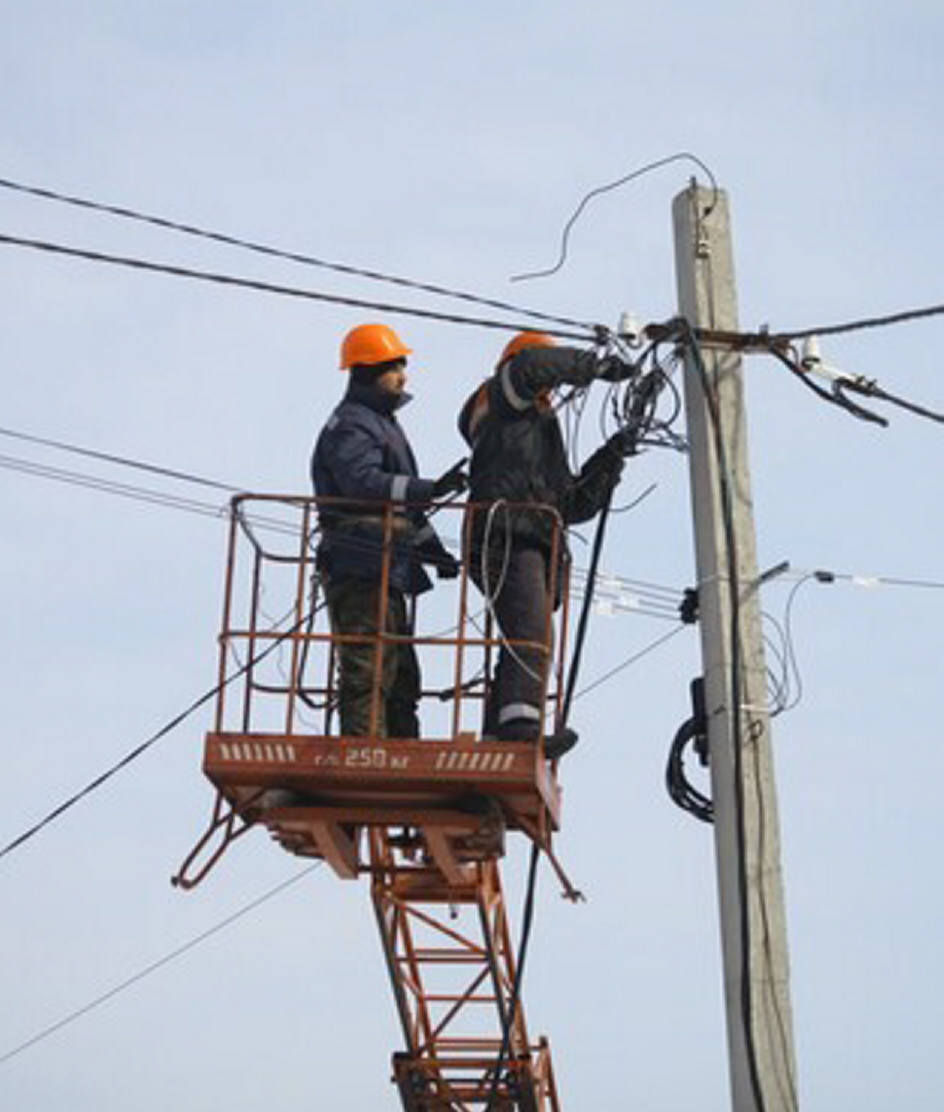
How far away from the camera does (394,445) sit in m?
12.6

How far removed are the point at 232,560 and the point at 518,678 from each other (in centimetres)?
151

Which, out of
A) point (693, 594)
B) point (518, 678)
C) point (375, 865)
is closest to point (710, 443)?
point (693, 594)

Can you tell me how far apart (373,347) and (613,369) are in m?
1.30

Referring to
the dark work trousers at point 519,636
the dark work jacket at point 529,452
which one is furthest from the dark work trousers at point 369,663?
the dark work jacket at point 529,452

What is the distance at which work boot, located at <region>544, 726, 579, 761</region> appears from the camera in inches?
481

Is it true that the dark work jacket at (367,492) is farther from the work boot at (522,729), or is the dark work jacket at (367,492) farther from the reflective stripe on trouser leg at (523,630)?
the work boot at (522,729)

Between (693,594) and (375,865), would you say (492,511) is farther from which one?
(375,865)

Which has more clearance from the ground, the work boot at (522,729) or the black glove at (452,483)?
the black glove at (452,483)

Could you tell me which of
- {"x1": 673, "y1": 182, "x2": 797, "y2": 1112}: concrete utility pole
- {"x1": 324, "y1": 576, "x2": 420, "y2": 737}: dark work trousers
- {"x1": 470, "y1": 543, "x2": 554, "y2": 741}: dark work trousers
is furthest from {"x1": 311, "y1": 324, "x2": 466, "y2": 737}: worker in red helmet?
{"x1": 673, "y1": 182, "x2": 797, "y2": 1112}: concrete utility pole

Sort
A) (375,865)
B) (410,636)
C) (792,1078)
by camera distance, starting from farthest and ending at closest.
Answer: (375,865) → (410,636) → (792,1078)

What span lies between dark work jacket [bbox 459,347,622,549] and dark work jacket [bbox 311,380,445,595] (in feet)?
1.23

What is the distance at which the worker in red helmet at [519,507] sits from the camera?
12172 mm

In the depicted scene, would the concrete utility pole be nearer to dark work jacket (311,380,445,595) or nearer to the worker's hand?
→ the worker's hand

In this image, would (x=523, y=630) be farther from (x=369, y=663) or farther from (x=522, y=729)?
(x=369, y=663)
